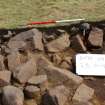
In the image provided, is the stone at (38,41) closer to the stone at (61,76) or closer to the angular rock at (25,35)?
the angular rock at (25,35)

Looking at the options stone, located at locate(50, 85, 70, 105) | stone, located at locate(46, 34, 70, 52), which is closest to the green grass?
stone, located at locate(46, 34, 70, 52)

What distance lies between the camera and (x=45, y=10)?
6621 millimetres

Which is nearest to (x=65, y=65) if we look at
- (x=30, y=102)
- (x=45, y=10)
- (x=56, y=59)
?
(x=56, y=59)

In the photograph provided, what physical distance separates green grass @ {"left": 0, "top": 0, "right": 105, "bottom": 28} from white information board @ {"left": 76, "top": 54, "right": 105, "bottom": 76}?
726 millimetres

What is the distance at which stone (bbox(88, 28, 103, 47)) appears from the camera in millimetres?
5871

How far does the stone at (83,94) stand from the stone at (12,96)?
2.22 feet

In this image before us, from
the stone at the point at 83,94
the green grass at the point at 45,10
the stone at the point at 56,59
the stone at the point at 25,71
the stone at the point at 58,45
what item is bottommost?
the stone at the point at 83,94

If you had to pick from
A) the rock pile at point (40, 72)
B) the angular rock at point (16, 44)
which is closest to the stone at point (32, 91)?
the rock pile at point (40, 72)

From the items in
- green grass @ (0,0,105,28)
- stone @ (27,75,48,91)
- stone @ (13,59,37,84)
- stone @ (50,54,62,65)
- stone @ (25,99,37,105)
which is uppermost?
green grass @ (0,0,105,28)

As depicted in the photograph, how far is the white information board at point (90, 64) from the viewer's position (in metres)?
5.57

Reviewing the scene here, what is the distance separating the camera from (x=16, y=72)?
17.9 ft

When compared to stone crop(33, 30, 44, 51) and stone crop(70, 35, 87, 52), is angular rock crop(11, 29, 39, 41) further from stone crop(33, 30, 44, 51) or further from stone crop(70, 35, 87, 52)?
stone crop(70, 35, 87, 52)

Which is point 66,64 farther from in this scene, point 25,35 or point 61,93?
point 25,35

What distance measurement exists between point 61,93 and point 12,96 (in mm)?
607
